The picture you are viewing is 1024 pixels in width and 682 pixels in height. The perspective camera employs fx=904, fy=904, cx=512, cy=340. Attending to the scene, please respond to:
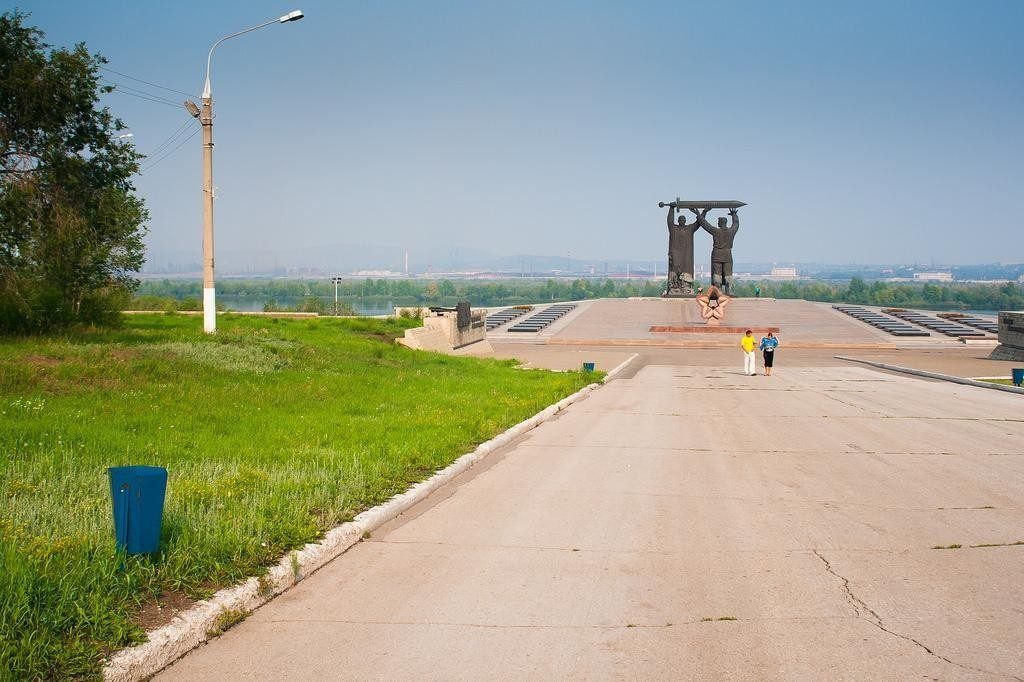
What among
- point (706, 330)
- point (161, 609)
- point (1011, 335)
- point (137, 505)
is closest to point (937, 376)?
point (1011, 335)

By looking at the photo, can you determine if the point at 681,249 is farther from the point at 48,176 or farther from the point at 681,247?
the point at 48,176

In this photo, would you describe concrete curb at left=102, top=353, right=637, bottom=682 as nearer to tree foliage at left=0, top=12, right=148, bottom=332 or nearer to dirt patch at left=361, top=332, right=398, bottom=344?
tree foliage at left=0, top=12, right=148, bottom=332

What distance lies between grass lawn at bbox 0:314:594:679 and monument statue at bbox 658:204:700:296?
4232cm

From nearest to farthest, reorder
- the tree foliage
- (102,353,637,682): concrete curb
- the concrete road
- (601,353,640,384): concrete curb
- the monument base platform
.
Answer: (102,353,637,682): concrete curb
the concrete road
the tree foliage
(601,353,640,384): concrete curb
the monument base platform

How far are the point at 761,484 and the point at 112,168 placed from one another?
1337 centimetres

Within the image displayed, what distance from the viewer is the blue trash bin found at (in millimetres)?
5355

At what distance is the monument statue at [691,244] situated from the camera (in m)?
58.5

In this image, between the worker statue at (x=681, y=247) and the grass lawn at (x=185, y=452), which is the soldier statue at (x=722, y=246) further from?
the grass lawn at (x=185, y=452)

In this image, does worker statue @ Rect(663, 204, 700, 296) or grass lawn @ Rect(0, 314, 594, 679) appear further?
worker statue @ Rect(663, 204, 700, 296)

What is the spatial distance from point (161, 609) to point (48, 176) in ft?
43.5

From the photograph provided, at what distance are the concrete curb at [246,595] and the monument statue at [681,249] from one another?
5296 centimetres

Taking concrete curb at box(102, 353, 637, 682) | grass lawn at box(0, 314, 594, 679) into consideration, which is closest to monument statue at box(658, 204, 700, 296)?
grass lawn at box(0, 314, 594, 679)

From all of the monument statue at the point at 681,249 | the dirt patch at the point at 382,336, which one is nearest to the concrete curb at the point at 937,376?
the dirt patch at the point at 382,336

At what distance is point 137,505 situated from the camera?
5.40m
